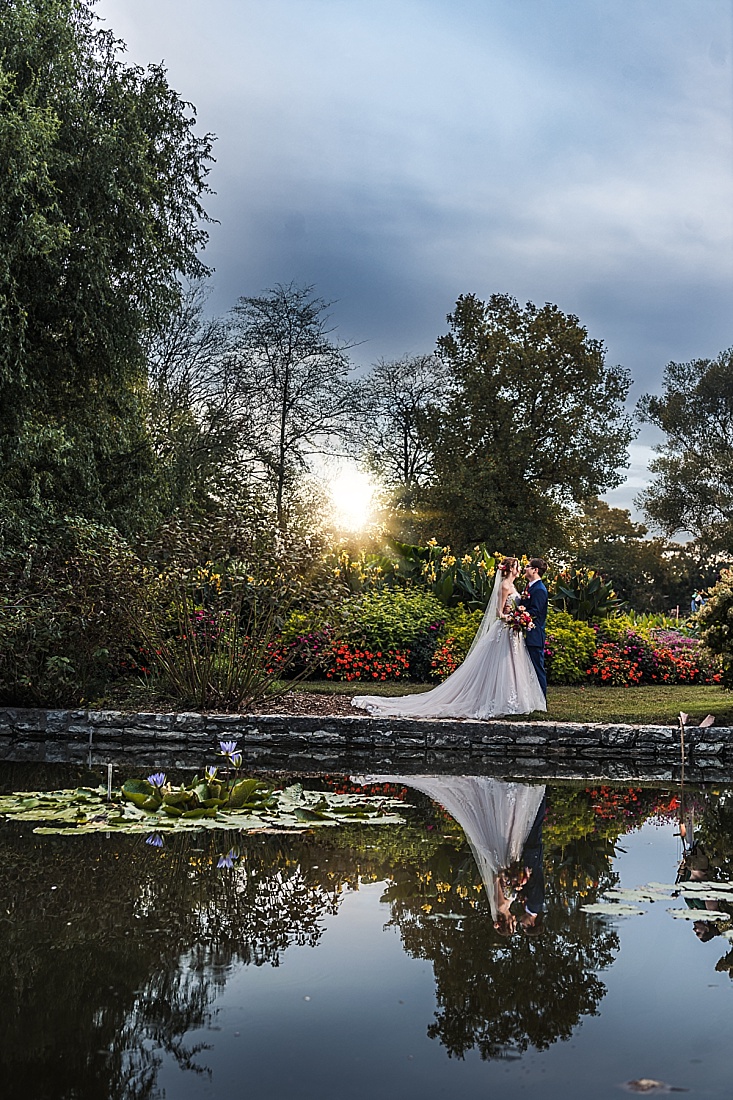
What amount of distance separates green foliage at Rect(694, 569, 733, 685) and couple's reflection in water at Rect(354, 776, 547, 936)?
3448 mm

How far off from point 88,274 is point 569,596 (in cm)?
1013

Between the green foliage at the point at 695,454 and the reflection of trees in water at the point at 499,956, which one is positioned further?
the green foliage at the point at 695,454

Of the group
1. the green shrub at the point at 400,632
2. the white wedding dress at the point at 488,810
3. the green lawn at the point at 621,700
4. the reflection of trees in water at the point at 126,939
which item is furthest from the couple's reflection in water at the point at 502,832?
the green shrub at the point at 400,632

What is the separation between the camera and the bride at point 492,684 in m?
11.7

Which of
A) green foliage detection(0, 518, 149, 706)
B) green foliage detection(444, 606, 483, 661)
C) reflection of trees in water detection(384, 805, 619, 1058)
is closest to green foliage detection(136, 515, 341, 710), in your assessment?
green foliage detection(0, 518, 149, 706)

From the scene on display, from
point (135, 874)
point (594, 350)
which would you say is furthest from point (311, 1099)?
point (594, 350)

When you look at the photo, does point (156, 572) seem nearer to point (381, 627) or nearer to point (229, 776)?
point (229, 776)

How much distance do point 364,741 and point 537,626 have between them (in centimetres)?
268

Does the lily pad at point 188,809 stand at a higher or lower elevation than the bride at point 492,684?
lower

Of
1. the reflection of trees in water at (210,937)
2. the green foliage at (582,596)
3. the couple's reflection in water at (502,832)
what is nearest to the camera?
Result: the reflection of trees in water at (210,937)

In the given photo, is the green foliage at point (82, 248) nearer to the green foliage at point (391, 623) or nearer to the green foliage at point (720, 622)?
the green foliage at point (391, 623)

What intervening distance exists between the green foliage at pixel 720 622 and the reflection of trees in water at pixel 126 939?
6592 millimetres

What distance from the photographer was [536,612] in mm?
12172

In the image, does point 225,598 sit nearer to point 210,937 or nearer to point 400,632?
point 400,632
